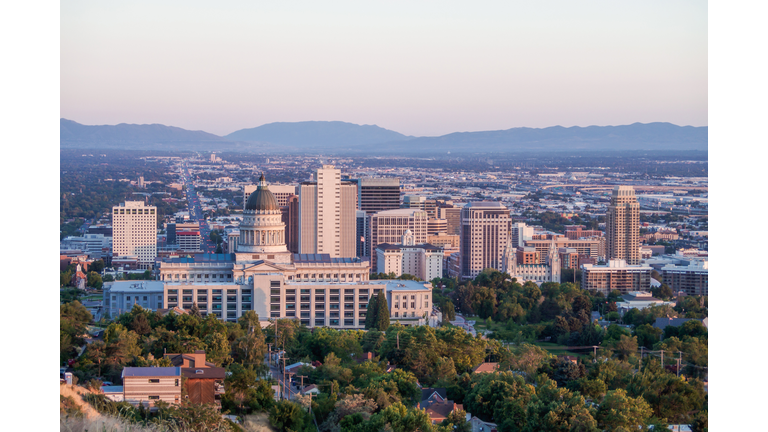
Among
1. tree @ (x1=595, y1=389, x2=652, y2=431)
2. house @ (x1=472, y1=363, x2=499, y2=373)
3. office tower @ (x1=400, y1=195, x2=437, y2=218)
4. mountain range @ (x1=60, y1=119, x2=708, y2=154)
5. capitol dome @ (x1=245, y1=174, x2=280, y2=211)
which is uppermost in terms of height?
mountain range @ (x1=60, y1=119, x2=708, y2=154)

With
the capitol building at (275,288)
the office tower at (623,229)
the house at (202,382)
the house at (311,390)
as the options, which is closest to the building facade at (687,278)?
the office tower at (623,229)

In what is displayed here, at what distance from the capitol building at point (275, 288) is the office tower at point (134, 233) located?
23.3 m

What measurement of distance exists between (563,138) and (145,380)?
492 ft

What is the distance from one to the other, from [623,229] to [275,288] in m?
27.2

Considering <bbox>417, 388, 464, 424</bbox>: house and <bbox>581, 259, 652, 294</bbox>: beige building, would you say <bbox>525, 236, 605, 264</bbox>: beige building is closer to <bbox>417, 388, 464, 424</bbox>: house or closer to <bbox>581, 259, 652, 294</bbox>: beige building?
<bbox>581, 259, 652, 294</bbox>: beige building

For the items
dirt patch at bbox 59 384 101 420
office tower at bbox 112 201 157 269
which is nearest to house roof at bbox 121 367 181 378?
dirt patch at bbox 59 384 101 420

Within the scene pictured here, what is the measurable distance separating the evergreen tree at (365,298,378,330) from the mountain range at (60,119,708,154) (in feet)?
283

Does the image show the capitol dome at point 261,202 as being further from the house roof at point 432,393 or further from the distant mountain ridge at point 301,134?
the distant mountain ridge at point 301,134

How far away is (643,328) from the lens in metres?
29.5

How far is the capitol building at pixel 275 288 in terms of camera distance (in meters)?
34.4

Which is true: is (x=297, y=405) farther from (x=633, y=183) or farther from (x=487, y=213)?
(x=633, y=183)

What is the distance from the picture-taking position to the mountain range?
127 metres

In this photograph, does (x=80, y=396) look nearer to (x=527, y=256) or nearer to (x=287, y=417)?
(x=287, y=417)

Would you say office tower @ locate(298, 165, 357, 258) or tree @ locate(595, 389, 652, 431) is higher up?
office tower @ locate(298, 165, 357, 258)
